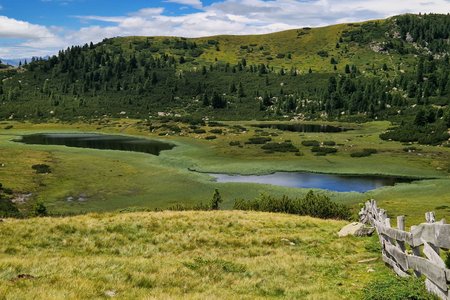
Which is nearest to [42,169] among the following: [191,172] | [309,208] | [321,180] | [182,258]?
[191,172]

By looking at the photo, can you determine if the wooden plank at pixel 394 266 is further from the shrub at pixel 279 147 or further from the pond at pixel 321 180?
the shrub at pixel 279 147

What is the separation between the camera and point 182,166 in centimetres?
9419

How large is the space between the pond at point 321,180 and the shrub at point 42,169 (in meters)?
31.2

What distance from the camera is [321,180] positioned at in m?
79.5

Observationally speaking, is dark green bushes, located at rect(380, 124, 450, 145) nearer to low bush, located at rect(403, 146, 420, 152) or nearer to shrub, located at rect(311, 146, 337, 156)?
low bush, located at rect(403, 146, 420, 152)

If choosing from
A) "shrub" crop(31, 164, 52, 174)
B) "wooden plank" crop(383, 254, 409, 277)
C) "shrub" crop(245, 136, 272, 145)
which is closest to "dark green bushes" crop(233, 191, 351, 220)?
"wooden plank" crop(383, 254, 409, 277)

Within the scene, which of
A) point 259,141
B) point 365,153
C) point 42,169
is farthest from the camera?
point 259,141

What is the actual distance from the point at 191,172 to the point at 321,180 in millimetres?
25149

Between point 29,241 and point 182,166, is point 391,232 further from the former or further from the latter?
point 182,166

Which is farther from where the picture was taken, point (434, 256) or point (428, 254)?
point (428, 254)

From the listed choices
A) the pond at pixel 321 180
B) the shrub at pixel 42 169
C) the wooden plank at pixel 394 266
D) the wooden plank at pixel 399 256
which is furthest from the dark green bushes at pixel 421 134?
the wooden plank at pixel 399 256

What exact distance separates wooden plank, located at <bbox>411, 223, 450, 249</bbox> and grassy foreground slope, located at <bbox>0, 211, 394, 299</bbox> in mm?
3063

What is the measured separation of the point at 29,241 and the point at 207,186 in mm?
50665

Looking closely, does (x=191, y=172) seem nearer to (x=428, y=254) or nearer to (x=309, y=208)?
(x=309, y=208)
